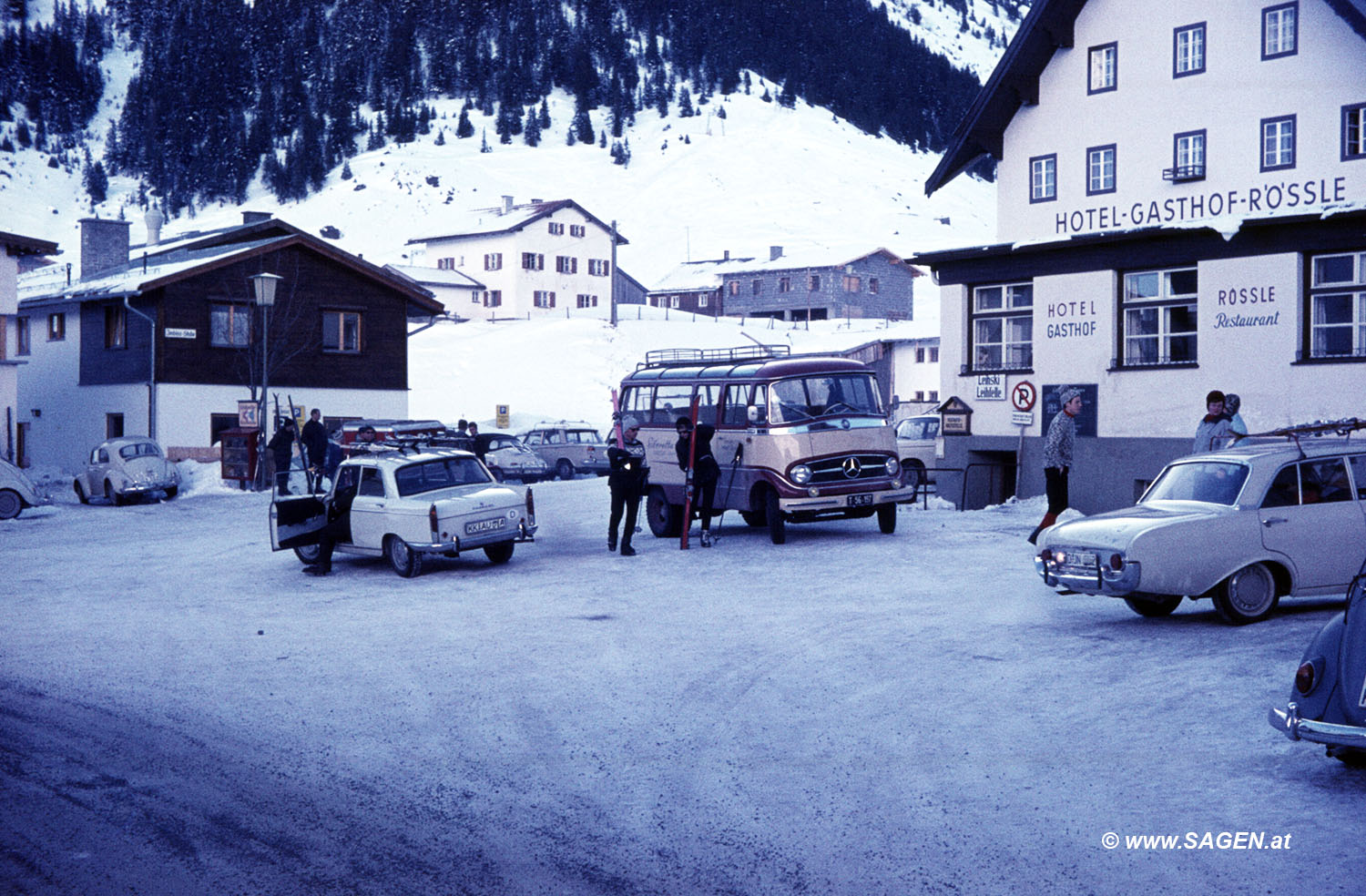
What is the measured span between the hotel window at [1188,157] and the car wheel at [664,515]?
13612mm

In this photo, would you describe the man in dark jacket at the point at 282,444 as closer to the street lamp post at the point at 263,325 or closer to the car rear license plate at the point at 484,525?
the street lamp post at the point at 263,325

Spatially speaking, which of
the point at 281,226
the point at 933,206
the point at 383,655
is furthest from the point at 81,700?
the point at 933,206

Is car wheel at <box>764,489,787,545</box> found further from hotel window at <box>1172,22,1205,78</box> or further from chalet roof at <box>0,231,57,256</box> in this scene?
chalet roof at <box>0,231,57,256</box>

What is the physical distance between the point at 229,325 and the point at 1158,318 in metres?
27.9

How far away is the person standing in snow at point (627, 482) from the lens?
64.0ft

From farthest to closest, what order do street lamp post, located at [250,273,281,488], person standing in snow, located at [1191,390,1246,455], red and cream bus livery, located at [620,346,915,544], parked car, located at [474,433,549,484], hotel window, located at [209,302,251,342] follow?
hotel window, located at [209,302,251,342]
parked car, located at [474,433,549,484]
street lamp post, located at [250,273,281,488]
red and cream bus livery, located at [620,346,915,544]
person standing in snow, located at [1191,390,1246,455]

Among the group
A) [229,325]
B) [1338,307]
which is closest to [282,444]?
[229,325]

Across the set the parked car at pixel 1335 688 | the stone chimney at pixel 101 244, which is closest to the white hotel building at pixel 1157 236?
the parked car at pixel 1335 688

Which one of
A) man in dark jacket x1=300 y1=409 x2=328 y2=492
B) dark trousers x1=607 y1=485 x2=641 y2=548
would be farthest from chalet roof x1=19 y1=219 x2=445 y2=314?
dark trousers x1=607 y1=485 x2=641 y2=548

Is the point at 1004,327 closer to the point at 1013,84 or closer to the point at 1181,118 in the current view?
the point at 1181,118

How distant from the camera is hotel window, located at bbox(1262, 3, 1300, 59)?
27.6 metres

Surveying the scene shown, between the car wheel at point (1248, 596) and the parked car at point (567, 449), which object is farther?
the parked car at point (567, 449)

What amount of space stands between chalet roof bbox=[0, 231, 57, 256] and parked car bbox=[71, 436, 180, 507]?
602 cm

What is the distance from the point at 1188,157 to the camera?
2891cm
